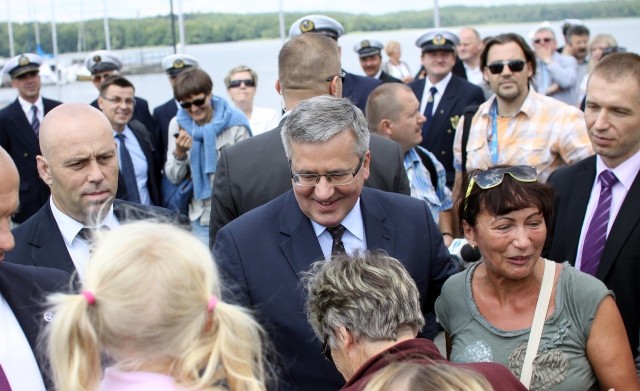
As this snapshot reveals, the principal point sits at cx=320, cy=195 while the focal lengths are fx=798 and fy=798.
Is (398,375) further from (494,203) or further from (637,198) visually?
(637,198)

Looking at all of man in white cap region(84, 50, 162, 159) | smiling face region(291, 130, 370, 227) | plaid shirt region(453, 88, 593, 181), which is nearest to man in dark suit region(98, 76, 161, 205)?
man in white cap region(84, 50, 162, 159)

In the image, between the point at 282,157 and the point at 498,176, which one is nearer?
the point at 498,176

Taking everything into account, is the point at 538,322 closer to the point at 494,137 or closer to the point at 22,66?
the point at 494,137

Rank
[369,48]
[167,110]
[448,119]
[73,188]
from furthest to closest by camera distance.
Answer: [369,48], [167,110], [448,119], [73,188]

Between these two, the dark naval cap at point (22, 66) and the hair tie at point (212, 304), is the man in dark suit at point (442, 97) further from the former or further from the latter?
the hair tie at point (212, 304)

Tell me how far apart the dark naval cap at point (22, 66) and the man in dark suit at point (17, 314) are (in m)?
6.26

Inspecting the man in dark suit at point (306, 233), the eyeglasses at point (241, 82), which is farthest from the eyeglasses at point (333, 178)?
the eyeglasses at point (241, 82)

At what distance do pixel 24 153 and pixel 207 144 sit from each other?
100 inches

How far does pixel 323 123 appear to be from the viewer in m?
3.00

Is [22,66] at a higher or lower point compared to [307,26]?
lower

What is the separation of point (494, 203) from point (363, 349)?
1007mm

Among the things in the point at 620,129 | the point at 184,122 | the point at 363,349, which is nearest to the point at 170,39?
the point at 184,122

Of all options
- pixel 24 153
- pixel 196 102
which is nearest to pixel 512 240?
pixel 196 102

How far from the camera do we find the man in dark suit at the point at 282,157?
376cm
